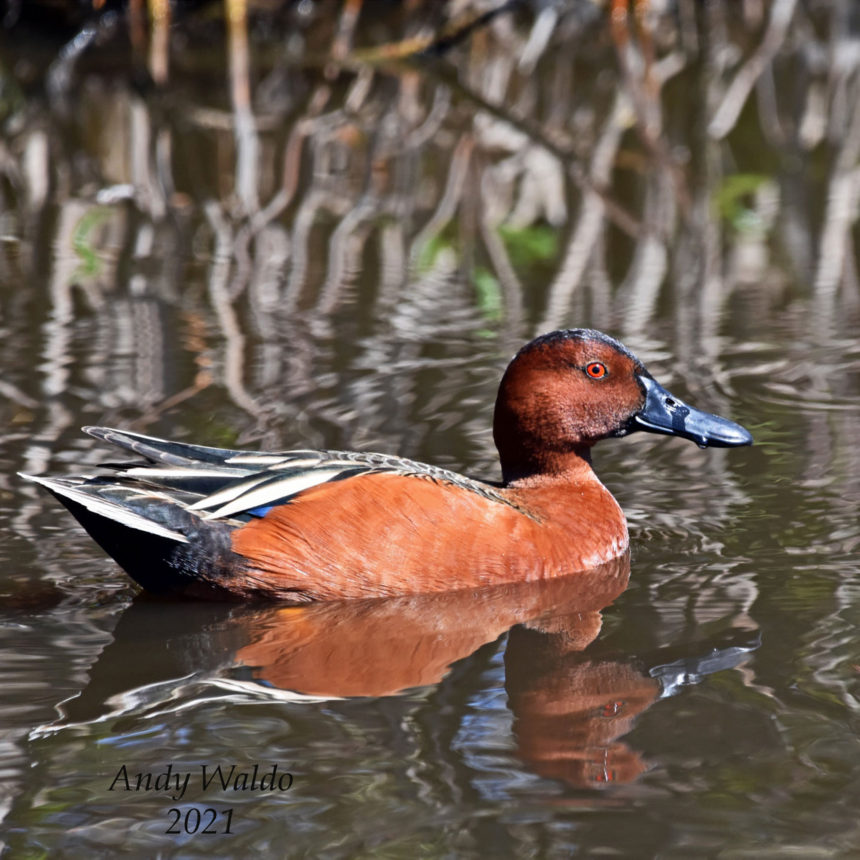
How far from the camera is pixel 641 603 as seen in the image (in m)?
5.09

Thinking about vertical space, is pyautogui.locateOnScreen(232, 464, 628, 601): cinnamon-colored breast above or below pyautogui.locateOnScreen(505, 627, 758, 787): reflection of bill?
above

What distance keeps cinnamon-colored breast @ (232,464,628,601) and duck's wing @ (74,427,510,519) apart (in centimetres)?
4

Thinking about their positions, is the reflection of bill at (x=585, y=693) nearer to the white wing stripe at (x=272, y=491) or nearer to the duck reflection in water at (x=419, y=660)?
Result: the duck reflection in water at (x=419, y=660)

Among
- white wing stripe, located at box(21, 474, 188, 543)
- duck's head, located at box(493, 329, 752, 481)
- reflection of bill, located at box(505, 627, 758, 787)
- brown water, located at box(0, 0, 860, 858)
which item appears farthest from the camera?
duck's head, located at box(493, 329, 752, 481)

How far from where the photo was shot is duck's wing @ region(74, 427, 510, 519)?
5.14m

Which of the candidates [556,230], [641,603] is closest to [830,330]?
[556,230]

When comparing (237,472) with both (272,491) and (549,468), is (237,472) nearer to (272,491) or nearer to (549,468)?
(272,491)

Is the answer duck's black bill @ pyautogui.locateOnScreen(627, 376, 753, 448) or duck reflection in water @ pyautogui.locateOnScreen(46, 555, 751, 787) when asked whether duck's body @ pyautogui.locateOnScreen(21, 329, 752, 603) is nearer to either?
duck reflection in water @ pyautogui.locateOnScreen(46, 555, 751, 787)

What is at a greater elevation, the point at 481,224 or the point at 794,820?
the point at 481,224

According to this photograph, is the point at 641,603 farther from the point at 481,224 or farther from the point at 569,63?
the point at 569,63

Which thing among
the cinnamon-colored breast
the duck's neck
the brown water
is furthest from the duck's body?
the duck's neck

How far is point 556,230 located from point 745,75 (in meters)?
6.38

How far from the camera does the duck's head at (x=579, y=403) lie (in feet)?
18.8

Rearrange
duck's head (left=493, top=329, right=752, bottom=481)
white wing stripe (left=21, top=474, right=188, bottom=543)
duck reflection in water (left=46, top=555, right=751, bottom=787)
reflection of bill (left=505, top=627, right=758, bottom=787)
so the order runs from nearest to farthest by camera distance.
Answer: reflection of bill (left=505, top=627, right=758, bottom=787)
duck reflection in water (left=46, top=555, right=751, bottom=787)
white wing stripe (left=21, top=474, right=188, bottom=543)
duck's head (left=493, top=329, right=752, bottom=481)
